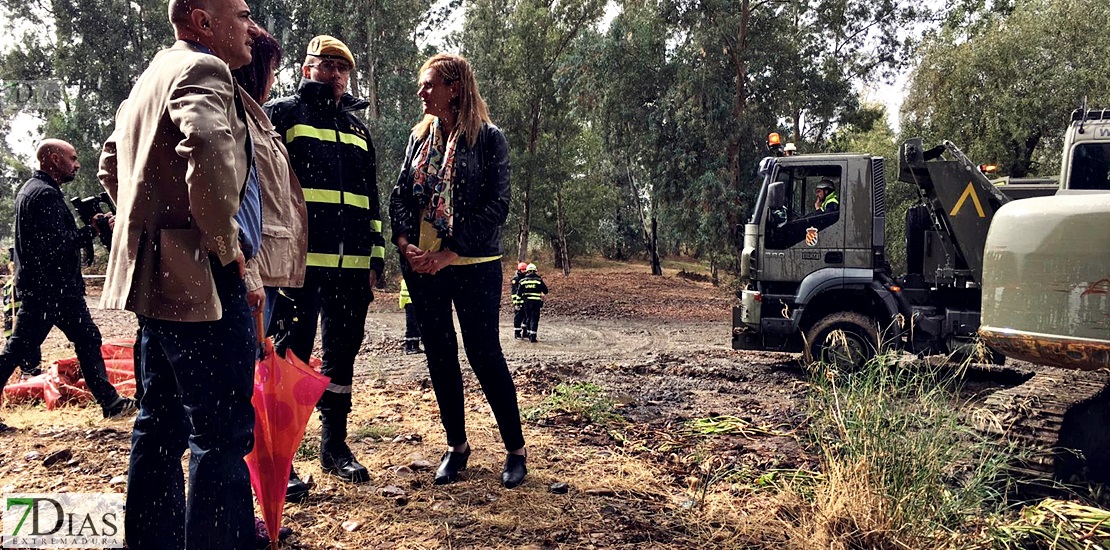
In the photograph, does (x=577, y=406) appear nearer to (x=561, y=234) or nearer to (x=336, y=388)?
(x=336, y=388)

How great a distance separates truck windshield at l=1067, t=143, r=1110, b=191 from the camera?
5109 mm

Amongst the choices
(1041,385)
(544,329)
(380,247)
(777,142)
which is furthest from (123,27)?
(1041,385)

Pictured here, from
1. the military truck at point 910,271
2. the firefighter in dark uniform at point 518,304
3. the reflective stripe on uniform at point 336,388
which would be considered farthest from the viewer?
the firefighter in dark uniform at point 518,304

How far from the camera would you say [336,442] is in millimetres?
3379

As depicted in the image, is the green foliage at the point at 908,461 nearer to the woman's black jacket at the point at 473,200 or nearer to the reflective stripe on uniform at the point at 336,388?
the woman's black jacket at the point at 473,200

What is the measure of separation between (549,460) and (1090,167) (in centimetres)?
447

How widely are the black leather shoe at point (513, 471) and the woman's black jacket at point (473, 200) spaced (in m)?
0.95

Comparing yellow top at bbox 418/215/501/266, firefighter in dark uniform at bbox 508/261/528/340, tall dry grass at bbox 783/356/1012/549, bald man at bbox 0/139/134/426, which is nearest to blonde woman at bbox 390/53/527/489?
yellow top at bbox 418/215/501/266

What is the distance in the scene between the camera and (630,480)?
11.2 ft

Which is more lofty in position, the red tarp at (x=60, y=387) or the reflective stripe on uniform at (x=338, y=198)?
the reflective stripe on uniform at (x=338, y=198)

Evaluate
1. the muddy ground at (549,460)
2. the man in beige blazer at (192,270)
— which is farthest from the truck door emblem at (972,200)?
the man in beige blazer at (192,270)

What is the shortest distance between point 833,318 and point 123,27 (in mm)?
25371

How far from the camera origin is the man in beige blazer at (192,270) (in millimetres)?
1927

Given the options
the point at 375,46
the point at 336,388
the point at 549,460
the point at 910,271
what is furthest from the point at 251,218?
the point at 375,46
